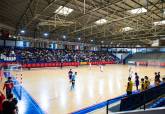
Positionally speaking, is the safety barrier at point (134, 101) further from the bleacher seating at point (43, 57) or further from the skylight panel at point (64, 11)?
the bleacher seating at point (43, 57)

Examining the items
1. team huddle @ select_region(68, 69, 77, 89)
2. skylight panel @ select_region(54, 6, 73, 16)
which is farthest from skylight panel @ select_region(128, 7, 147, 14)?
team huddle @ select_region(68, 69, 77, 89)

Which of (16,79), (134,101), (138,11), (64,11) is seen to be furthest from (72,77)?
(138,11)

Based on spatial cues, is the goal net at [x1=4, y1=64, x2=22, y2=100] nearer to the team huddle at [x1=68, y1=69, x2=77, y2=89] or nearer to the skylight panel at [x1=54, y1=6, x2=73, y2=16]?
the team huddle at [x1=68, y1=69, x2=77, y2=89]

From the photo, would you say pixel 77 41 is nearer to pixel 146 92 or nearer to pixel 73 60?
pixel 73 60

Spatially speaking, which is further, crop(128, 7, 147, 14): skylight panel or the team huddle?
crop(128, 7, 147, 14): skylight panel

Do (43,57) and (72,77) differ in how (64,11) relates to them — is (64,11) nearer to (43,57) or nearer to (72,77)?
(72,77)

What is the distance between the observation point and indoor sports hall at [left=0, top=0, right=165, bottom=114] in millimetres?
8484

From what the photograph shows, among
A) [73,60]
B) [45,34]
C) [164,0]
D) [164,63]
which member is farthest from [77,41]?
[164,0]

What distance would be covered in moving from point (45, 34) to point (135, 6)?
21.9 m

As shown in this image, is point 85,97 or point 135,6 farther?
point 135,6

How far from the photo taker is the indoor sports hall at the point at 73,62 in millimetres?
8484

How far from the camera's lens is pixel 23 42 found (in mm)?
35344

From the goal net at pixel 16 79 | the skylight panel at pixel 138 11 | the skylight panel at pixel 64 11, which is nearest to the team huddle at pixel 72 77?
the goal net at pixel 16 79

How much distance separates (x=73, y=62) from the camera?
119 feet
